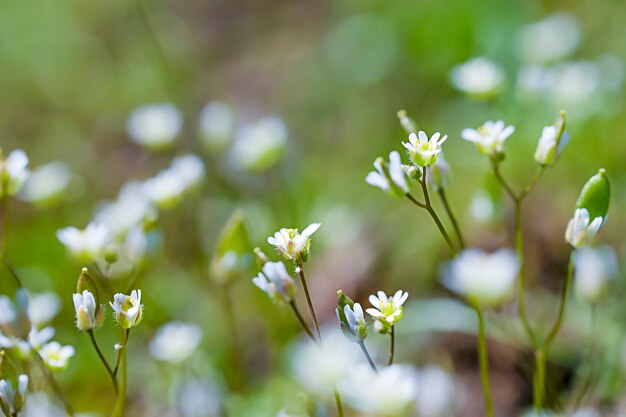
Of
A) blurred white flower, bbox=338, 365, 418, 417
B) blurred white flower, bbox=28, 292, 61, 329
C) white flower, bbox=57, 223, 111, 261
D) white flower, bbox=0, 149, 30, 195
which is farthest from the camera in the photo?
blurred white flower, bbox=28, 292, 61, 329

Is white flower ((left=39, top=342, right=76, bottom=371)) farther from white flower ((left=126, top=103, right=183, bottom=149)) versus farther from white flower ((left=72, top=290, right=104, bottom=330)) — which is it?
white flower ((left=126, top=103, right=183, bottom=149))

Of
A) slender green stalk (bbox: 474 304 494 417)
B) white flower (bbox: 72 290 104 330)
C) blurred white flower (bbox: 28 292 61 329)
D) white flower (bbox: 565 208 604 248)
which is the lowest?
slender green stalk (bbox: 474 304 494 417)

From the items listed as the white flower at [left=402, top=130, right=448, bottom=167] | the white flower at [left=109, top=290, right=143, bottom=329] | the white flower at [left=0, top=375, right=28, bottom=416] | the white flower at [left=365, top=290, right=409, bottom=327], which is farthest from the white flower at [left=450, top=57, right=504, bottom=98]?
the white flower at [left=0, top=375, right=28, bottom=416]

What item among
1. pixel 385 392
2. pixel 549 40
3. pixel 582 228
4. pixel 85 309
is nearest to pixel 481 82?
pixel 582 228

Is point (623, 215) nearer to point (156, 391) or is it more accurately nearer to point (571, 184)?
point (571, 184)

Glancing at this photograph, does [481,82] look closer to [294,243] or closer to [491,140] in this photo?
[491,140]

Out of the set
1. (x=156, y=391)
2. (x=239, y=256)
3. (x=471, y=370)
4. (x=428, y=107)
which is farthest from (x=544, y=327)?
(x=428, y=107)
